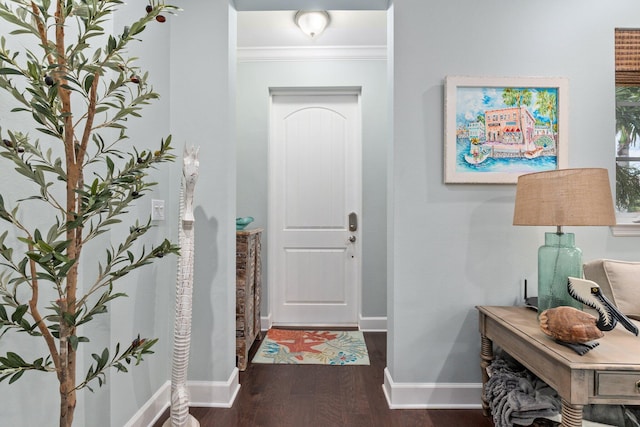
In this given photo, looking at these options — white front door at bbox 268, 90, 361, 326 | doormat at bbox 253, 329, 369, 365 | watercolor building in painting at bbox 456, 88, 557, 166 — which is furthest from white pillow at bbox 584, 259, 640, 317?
white front door at bbox 268, 90, 361, 326

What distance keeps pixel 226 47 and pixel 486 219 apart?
6.16 ft

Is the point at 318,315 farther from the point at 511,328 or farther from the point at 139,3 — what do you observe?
the point at 139,3

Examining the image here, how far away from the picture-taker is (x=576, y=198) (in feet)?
5.40

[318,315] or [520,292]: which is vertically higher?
[520,292]

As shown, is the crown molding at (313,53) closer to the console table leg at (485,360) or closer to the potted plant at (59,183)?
the potted plant at (59,183)

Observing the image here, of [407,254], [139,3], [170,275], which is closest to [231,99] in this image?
[139,3]

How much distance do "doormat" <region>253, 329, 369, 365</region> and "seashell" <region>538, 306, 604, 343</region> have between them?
61.8 inches

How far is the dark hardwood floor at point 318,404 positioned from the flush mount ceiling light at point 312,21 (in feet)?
8.80

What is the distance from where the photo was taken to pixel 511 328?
5.58 feet

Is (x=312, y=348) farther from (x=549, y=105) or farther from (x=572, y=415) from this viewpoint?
(x=549, y=105)

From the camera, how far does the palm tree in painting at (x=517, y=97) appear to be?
2131mm

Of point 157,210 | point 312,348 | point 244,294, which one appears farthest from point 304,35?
point 312,348

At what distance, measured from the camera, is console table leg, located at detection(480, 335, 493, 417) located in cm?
202

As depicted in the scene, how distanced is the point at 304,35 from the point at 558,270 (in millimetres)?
2774
